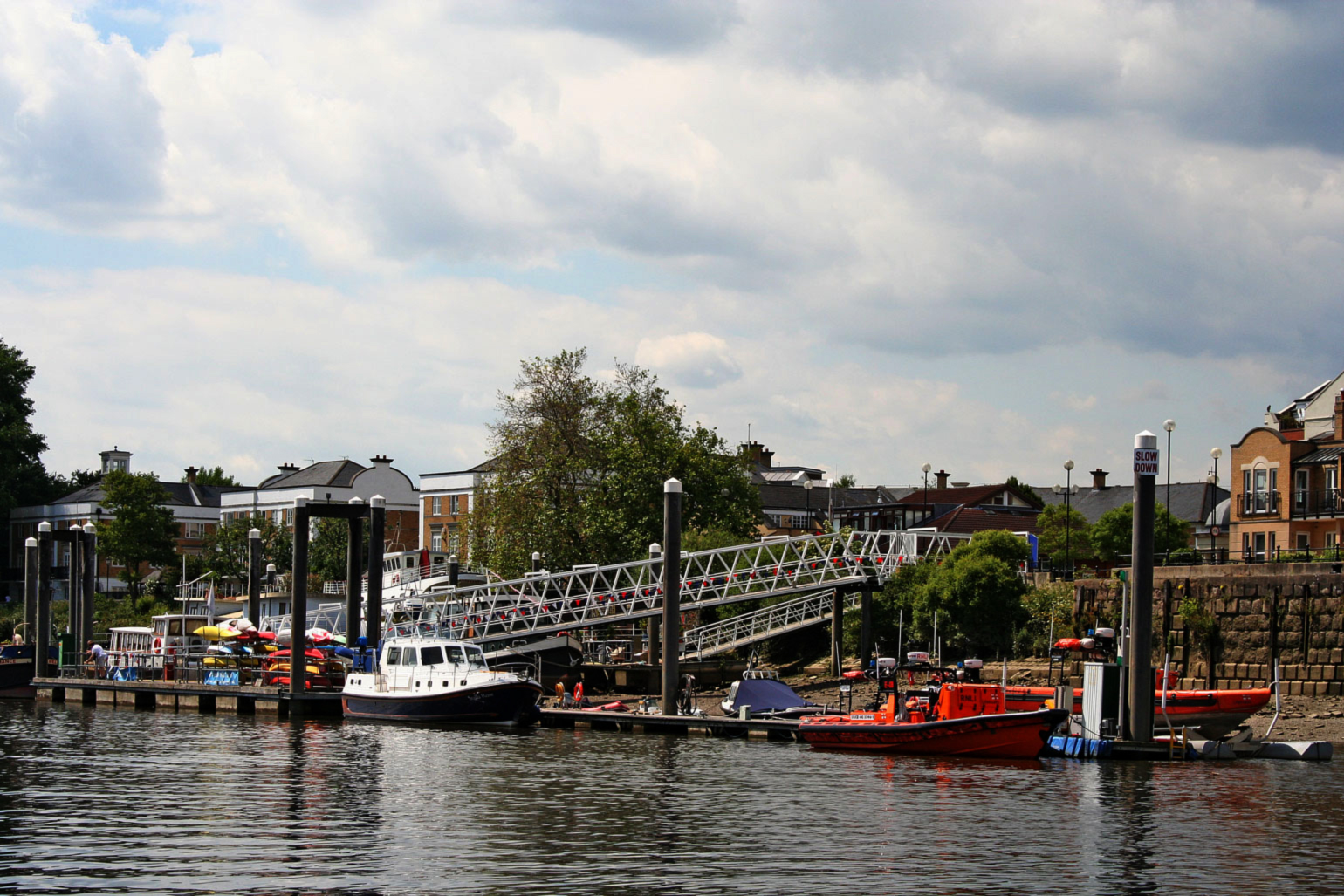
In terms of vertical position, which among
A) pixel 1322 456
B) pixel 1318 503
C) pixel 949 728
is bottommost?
pixel 949 728

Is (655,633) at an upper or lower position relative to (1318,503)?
lower

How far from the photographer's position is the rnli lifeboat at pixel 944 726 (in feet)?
125

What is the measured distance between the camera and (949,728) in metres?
38.8

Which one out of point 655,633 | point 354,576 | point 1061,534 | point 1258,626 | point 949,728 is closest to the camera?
point 949,728

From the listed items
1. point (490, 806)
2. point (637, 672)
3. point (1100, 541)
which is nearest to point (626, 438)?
point (637, 672)

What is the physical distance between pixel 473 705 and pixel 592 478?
105 feet

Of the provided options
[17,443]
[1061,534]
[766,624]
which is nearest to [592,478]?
[766,624]

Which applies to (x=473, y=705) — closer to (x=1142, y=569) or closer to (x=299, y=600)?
(x=299, y=600)

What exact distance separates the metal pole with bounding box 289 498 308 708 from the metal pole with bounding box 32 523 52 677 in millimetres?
17605

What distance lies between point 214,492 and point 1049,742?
119475 mm

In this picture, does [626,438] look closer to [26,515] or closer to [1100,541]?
[1100,541]

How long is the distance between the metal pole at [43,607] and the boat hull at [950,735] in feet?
120

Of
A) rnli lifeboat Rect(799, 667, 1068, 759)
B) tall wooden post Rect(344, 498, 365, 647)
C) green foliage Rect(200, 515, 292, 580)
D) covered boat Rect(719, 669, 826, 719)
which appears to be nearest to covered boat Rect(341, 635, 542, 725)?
tall wooden post Rect(344, 498, 365, 647)

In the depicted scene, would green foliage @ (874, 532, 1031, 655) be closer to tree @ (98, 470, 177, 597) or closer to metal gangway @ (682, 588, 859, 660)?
metal gangway @ (682, 588, 859, 660)
